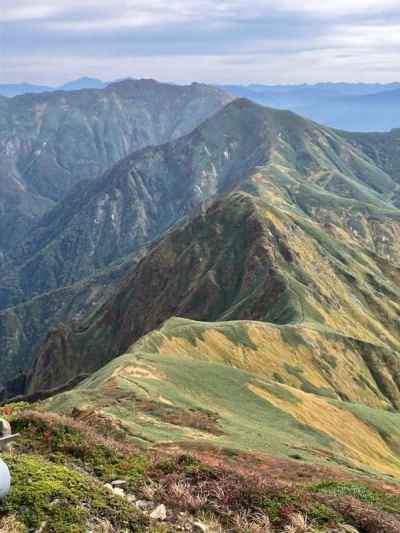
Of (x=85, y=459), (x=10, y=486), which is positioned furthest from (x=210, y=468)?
(x=10, y=486)

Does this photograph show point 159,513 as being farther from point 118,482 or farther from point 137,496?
point 118,482

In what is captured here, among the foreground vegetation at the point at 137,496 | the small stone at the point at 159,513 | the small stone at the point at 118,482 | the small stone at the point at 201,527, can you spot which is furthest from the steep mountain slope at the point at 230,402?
the small stone at the point at 201,527

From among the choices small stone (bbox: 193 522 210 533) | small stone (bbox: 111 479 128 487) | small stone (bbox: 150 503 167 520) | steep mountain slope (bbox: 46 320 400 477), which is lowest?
steep mountain slope (bbox: 46 320 400 477)

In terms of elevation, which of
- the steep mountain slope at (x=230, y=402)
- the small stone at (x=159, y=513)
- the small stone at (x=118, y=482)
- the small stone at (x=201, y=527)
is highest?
the small stone at (x=159, y=513)

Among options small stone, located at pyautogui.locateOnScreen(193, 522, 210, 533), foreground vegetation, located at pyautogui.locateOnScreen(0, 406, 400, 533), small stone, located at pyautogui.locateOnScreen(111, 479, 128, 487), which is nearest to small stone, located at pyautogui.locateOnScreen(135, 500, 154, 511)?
foreground vegetation, located at pyautogui.locateOnScreen(0, 406, 400, 533)

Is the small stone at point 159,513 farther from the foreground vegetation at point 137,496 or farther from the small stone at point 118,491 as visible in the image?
the small stone at point 118,491

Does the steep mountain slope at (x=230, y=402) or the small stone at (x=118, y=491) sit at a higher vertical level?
the small stone at (x=118, y=491)

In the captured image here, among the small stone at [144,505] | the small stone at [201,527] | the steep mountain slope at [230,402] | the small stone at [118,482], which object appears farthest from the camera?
the steep mountain slope at [230,402]

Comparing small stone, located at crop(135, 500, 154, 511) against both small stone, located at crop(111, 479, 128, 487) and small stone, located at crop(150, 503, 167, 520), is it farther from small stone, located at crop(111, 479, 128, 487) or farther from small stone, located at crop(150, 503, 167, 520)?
small stone, located at crop(111, 479, 128, 487)

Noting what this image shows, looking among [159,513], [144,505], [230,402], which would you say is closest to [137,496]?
[144,505]

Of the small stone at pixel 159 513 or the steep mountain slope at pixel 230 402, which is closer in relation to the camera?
the small stone at pixel 159 513
